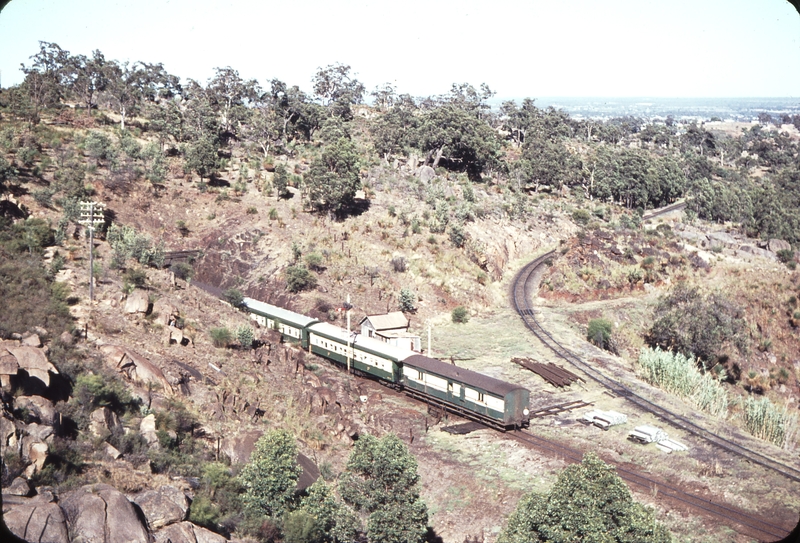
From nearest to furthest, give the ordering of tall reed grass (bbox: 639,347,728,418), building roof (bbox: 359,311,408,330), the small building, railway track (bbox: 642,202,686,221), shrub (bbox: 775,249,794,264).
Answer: tall reed grass (bbox: 639,347,728,418) → the small building → building roof (bbox: 359,311,408,330) → shrub (bbox: 775,249,794,264) → railway track (bbox: 642,202,686,221)

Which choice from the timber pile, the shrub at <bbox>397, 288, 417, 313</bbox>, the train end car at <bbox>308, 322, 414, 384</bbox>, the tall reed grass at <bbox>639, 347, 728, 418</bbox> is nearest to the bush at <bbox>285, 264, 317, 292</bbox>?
the shrub at <bbox>397, 288, 417, 313</bbox>

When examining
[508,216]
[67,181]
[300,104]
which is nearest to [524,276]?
[508,216]

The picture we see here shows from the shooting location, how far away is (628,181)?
347ft

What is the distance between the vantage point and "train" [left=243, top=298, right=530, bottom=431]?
115ft

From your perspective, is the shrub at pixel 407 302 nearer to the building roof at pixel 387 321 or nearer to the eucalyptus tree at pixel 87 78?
the building roof at pixel 387 321

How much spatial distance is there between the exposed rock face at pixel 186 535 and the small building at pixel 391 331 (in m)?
24.4

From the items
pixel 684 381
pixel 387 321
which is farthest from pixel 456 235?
pixel 684 381

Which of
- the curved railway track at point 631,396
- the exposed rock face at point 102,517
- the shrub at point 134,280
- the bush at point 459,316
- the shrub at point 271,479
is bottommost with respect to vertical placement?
the curved railway track at point 631,396

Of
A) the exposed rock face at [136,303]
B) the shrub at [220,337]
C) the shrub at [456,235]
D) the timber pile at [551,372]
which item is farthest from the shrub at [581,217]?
the exposed rock face at [136,303]

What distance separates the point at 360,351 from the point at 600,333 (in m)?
21.5

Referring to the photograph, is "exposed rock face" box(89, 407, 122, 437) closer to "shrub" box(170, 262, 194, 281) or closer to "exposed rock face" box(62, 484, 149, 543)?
"exposed rock face" box(62, 484, 149, 543)

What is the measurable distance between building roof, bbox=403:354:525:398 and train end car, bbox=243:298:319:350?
933 cm

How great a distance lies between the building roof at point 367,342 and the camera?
40.4 metres

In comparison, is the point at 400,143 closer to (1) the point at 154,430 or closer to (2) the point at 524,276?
(2) the point at 524,276
